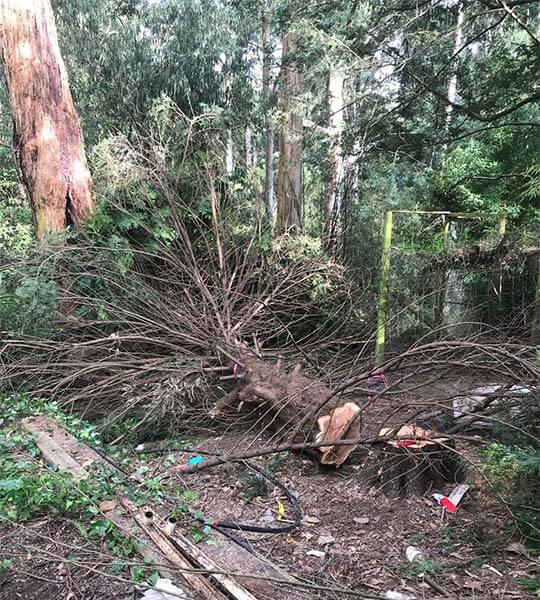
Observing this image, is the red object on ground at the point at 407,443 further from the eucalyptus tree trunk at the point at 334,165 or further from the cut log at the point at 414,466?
the eucalyptus tree trunk at the point at 334,165

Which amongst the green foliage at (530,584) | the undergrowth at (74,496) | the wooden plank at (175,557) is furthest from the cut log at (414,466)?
the wooden plank at (175,557)

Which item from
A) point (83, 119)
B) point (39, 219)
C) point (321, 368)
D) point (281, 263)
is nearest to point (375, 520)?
point (321, 368)

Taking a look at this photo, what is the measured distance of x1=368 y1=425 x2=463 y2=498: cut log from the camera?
2951mm

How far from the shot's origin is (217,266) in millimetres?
6492

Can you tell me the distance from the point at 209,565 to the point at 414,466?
153 cm

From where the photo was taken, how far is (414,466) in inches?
118

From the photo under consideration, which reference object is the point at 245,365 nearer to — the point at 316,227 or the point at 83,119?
the point at 316,227

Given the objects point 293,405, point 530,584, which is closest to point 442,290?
point 293,405

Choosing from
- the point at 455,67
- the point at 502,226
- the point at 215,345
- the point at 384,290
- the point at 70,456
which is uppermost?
the point at 455,67

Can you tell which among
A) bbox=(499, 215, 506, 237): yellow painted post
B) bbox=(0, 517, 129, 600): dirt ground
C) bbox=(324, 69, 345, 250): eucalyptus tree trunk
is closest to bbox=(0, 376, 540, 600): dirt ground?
bbox=(0, 517, 129, 600): dirt ground

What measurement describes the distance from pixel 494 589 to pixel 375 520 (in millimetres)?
835

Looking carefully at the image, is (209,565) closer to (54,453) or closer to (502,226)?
(54,453)

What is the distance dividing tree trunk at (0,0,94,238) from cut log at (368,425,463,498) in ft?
17.2

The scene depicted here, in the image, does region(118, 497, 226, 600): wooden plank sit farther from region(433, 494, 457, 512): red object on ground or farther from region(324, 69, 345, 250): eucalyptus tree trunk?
region(324, 69, 345, 250): eucalyptus tree trunk
